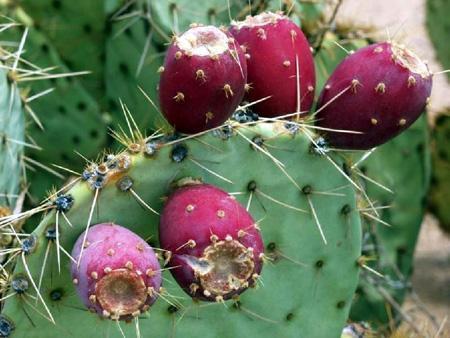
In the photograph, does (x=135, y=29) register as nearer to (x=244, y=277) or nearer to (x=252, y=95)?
(x=252, y=95)

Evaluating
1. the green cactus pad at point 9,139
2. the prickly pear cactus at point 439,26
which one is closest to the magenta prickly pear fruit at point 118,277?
the green cactus pad at point 9,139

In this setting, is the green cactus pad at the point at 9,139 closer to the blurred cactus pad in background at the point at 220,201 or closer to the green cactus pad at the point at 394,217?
the blurred cactus pad in background at the point at 220,201

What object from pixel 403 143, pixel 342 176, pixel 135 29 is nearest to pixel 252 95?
pixel 342 176

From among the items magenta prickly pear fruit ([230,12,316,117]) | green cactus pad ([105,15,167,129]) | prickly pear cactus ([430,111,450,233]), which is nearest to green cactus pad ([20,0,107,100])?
green cactus pad ([105,15,167,129])

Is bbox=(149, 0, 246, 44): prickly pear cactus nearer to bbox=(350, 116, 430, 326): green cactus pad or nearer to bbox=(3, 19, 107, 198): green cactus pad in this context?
bbox=(3, 19, 107, 198): green cactus pad

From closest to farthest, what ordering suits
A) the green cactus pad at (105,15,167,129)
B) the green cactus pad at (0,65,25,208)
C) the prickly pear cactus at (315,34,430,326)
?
the green cactus pad at (0,65,25,208) → the green cactus pad at (105,15,167,129) → the prickly pear cactus at (315,34,430,326)

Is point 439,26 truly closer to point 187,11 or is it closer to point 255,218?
point 187,11
